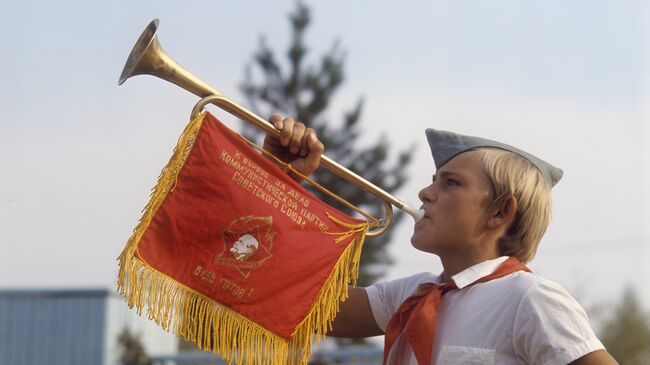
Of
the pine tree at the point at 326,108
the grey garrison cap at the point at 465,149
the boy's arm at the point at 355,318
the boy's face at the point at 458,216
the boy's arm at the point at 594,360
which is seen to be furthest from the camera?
the pine tree at the point at 326,108

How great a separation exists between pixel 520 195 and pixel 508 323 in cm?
46

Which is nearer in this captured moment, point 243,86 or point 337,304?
point 337,304

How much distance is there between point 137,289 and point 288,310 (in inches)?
18.8

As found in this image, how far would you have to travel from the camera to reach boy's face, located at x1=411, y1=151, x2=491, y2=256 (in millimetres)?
2957

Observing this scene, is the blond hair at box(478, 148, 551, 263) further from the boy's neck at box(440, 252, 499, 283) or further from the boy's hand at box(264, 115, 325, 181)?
the boy's hand at box(264, 115, 325, 181)

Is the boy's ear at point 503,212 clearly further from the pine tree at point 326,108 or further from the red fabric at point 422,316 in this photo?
the pine tree at point 326,108

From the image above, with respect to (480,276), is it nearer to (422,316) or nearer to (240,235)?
(422,316)

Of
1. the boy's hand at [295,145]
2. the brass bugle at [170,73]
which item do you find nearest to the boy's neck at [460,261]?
the brass bugle at [170,73]

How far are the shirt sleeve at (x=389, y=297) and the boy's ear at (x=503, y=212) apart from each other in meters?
0.38

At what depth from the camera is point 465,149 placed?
305cm

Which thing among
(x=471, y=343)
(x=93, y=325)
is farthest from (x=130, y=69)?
(x=93, y=325)

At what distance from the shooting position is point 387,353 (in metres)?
2.99

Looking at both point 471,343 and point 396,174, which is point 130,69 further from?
point 396,174

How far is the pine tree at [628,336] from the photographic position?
24594 millimetres
